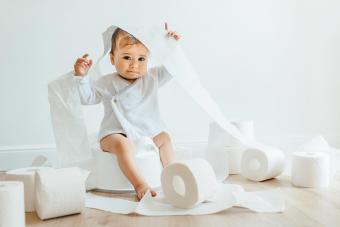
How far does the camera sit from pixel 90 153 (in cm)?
156

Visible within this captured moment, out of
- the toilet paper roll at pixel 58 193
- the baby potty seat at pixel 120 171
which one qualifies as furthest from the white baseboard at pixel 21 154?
the toilet paper roll at pixel 58 193

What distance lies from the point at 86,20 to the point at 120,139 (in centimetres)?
75

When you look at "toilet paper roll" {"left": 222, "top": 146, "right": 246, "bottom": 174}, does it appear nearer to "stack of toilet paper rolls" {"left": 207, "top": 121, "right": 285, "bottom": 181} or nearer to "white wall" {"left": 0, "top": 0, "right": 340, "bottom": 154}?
"stack of toilet paper rolls" {"left": 207, "top": 121, "right": 285, "bottom": 181}

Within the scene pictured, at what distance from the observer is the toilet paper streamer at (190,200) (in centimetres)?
122

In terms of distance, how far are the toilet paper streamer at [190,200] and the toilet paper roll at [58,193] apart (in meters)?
0.10

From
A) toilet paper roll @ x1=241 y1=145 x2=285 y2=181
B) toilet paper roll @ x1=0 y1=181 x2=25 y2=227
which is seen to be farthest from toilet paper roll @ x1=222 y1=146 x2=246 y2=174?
toilet paper roll @ x1=0 y1=181 x2=25 y2=227

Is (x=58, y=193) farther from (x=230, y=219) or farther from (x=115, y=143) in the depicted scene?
(x=230, y=219)

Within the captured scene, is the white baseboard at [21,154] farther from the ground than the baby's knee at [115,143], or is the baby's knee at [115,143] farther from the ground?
the baby's knee at [115,143]

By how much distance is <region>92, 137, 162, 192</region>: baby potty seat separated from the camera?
4.83 feet

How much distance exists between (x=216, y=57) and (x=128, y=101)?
2.38 feet

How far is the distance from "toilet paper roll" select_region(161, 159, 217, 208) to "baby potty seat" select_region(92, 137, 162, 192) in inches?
7.5

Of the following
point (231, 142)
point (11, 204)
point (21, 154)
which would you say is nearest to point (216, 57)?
point (231, 142)

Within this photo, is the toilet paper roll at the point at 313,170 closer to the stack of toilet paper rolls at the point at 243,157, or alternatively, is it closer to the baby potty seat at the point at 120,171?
the stack of toilet paper rolls at the point at 243,157

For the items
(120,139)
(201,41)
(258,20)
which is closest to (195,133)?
(201,41)
